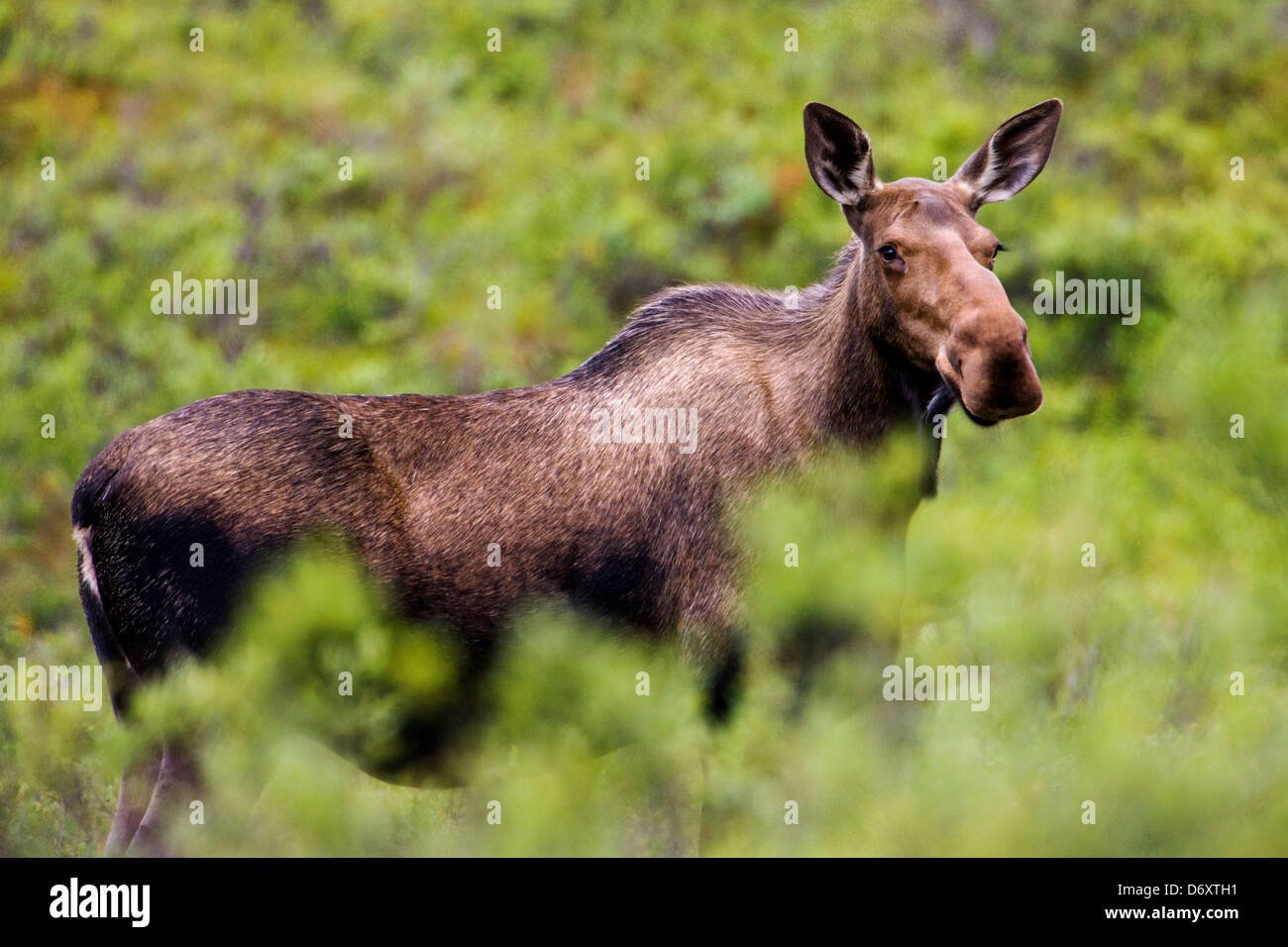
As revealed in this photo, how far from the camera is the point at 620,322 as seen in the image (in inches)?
489

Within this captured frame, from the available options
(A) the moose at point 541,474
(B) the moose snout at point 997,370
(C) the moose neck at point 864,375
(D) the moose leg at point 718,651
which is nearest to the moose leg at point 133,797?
(A) the moose at point 541,474

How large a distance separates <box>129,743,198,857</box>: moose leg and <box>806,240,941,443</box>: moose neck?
285 cm

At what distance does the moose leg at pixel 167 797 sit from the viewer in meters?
5.19

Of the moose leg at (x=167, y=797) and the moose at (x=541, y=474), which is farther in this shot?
the moose at (x=541, y=474)

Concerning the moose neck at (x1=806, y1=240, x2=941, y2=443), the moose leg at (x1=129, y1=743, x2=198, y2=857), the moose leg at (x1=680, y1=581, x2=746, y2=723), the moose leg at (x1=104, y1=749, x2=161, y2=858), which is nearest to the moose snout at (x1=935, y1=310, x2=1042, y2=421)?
the moose neck at (x1=806, y1=240, x2=941, y2=443)

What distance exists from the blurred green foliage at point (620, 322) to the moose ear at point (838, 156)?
1.18 m

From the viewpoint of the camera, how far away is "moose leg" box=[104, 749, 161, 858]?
539 centimetres

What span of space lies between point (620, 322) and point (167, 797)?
7855mm

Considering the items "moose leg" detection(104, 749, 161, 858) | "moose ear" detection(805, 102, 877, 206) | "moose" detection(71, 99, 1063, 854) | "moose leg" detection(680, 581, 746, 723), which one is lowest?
"moose leg" detection(104, 749, 161, 858)

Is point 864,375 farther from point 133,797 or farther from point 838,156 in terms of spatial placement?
point 133,797

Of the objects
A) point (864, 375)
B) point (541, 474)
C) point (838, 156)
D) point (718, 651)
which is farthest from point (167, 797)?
point (838, 156)

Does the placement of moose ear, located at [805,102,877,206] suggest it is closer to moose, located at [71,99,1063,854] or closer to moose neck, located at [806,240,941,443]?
moose, located at [71,99,1063,854]

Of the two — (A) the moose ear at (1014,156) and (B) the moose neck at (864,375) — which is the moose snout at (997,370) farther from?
(A) the moose ear at (1014,156)

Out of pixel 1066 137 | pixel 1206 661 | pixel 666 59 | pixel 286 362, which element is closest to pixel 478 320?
pixel 286 362
